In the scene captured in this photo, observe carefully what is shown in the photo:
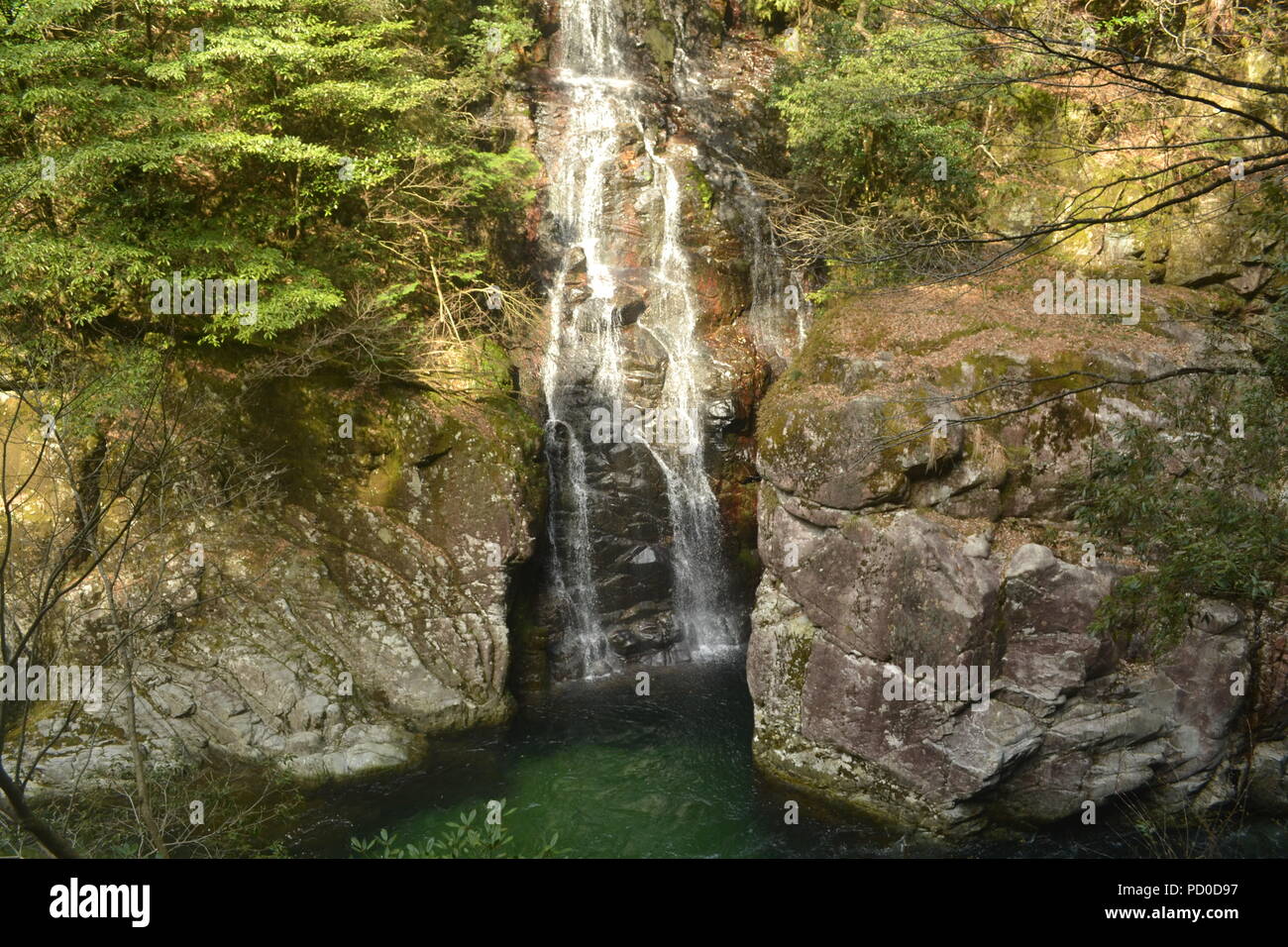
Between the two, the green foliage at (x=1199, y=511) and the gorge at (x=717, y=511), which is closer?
the green foliage at (x=1199, y=511)

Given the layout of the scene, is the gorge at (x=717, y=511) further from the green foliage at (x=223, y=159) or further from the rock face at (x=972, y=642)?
the green foliage at (x=223, y=159)

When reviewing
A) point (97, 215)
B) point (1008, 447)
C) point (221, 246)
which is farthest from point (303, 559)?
point (1008, 447)

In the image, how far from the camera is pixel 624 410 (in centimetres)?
1642

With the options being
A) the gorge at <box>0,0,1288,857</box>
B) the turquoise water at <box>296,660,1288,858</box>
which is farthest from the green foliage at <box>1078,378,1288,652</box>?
the turquoise water at <box>296,660,1288,858</box>

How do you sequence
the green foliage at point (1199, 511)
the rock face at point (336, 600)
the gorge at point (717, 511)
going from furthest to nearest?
1. the rock face at point (336, 600)
2. the gorge at point (717, 511)
3. the green foliage at point (1199, 511)

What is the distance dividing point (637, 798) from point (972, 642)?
5223 millimetres

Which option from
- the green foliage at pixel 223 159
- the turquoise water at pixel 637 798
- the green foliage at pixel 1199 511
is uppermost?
the green foliage at pixel 223 159

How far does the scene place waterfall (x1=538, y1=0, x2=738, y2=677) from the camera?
51.4 feet

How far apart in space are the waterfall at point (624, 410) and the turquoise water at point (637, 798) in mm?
1833

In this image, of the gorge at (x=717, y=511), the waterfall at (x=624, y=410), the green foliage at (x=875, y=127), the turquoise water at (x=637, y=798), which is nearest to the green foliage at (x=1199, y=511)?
the gorge at (x=717, y=511)

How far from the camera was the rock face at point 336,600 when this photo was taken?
1156 centimetres

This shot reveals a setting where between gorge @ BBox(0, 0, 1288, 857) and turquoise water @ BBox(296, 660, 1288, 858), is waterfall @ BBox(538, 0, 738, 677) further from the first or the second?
turquoise water @ BBox(296, 660, 1288, 858)

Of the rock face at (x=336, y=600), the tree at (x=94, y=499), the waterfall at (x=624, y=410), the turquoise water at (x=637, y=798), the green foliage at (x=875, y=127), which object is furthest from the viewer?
the waterfall at (x=624, y=410)

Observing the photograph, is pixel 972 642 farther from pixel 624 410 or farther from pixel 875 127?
pixel 875 127
